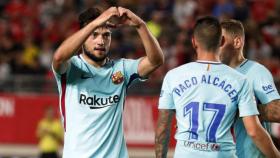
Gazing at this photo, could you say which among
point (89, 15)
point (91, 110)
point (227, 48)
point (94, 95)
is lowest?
point (91, 110)

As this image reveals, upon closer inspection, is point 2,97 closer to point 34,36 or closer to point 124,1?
point 34,36

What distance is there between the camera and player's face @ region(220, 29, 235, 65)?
7.74 metres

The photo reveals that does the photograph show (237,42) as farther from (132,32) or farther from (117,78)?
(132,32)

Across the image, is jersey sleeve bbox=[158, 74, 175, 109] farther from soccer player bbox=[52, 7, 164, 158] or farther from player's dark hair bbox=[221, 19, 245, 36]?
player's dark hair bbox=[221, 19, 245, 36]

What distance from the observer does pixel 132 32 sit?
20062 millimetres

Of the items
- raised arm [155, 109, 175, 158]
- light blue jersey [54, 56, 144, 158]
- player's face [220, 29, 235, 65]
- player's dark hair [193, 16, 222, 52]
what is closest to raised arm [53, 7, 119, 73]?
light blue jersey [54, 56, 144, 158]

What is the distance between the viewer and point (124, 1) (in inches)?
839

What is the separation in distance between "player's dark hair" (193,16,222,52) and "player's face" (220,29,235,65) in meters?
0.97

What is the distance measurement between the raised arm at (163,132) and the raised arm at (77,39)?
87cm

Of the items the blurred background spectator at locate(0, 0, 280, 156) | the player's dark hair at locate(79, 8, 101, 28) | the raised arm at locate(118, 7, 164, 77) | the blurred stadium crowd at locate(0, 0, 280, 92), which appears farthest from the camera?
the blurred stadium crowd at locate(0, 0, 280, 92)

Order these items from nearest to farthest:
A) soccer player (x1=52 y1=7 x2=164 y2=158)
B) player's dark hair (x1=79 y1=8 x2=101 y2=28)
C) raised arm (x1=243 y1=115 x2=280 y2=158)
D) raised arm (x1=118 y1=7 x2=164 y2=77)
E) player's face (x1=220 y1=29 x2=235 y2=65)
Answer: raised arm (x1=243 y1=115 x2=280 y2=158) → raised arm (x1=118 y1=7 x2=164 y2=77) → soccer player (x1=52 y1=7 x2=164 y2=158) → player's dark hair (x1=79 y1=8 x2=101 y2=28) → player's face (x1=220 y1=29 x2=235 y2=65)

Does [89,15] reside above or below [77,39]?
above

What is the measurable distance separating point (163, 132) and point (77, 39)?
1.03 m

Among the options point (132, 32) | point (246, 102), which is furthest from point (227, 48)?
point (132, 32)
